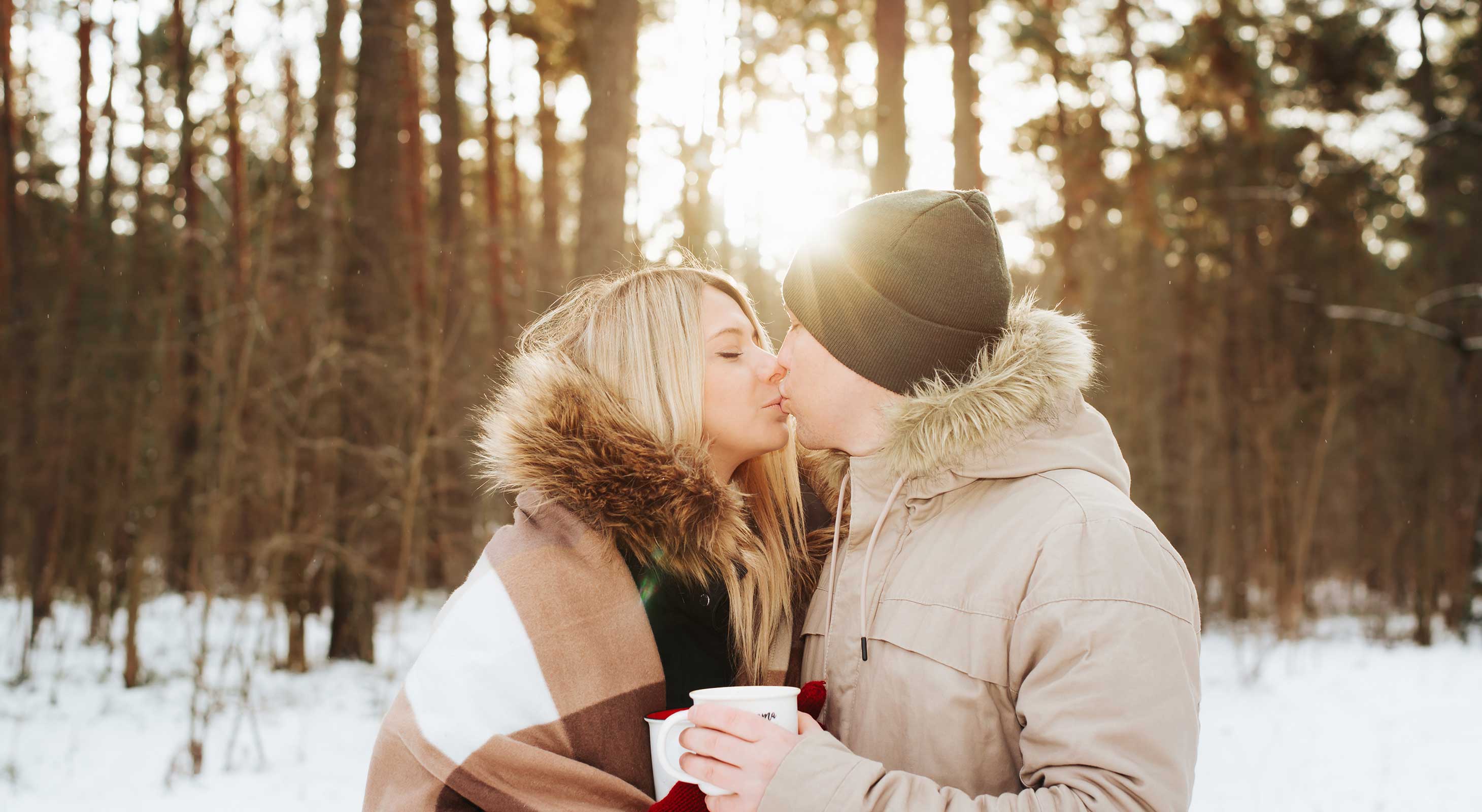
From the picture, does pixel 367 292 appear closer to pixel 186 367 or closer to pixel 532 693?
pixel 186 367

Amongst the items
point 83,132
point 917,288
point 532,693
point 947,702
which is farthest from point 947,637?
point 83,132

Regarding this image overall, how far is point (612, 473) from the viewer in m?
2.22

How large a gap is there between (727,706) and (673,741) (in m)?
0.16

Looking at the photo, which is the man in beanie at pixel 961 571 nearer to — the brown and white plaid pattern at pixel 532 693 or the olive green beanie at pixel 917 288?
the olive green beanie at pixel 917 288

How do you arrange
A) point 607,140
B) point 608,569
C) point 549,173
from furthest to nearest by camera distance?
point 549,173 < point 607,140 < point 608,569

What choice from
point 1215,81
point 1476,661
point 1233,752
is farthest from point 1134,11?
point 1233,752

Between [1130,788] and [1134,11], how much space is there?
16.3m

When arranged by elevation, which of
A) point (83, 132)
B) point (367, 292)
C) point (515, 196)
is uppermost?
point (515, 196)

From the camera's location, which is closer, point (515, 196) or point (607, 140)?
point (607, 140)

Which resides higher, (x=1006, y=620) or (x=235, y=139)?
(x=235, y=139)

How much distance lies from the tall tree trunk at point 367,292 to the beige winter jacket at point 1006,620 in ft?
25.0

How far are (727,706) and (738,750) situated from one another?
0.24 feet

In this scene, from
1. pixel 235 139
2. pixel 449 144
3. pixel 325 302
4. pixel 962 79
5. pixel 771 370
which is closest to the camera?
pixel 771 370

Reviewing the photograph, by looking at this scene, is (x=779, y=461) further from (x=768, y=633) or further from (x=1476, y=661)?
(x=1476, y=661)
